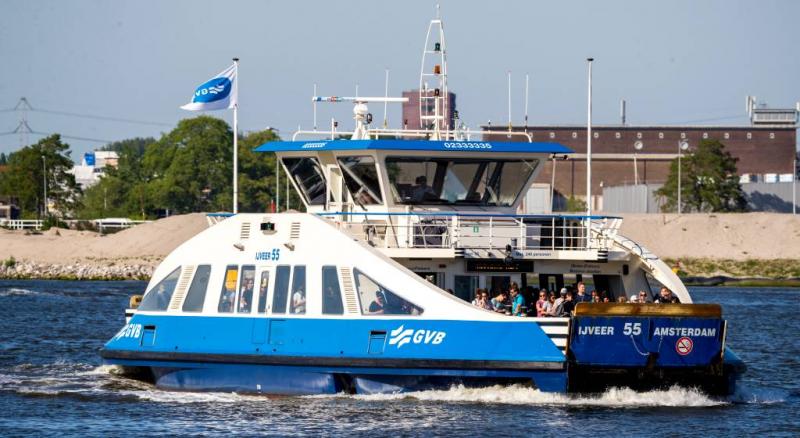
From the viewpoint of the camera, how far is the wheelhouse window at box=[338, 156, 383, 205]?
2289cm

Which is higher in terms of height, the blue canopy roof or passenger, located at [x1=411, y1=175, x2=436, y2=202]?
the blue canopy roof

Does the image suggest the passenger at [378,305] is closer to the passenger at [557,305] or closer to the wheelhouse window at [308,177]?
the passenger at [557,305]

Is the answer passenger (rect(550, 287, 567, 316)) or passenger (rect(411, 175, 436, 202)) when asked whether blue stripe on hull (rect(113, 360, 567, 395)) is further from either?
passenger (rect(411, 175, 436, 202))

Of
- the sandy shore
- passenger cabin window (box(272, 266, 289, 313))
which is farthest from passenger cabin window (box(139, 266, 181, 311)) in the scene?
the sandy shore

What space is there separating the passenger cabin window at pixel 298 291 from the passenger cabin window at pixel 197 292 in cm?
153

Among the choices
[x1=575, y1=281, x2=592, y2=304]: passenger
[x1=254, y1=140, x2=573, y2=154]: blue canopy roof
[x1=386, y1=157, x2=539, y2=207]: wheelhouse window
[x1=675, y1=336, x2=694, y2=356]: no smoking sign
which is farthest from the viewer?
[x1=386, y1=157, x2=539, y2=207]: wheelhouse window

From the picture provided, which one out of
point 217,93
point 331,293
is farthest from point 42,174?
point 331,293

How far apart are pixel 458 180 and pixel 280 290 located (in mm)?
3903

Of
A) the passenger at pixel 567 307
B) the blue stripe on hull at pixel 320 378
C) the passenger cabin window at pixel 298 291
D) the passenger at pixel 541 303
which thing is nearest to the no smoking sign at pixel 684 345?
the blue stripe on hull at pixel 320 378

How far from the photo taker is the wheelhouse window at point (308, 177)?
24.0 meters

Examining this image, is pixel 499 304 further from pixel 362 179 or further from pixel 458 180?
pixel 362 179

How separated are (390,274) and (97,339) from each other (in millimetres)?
16424

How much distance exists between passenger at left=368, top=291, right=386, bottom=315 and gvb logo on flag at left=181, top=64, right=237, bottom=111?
806 centimetres

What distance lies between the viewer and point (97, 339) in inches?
1363
